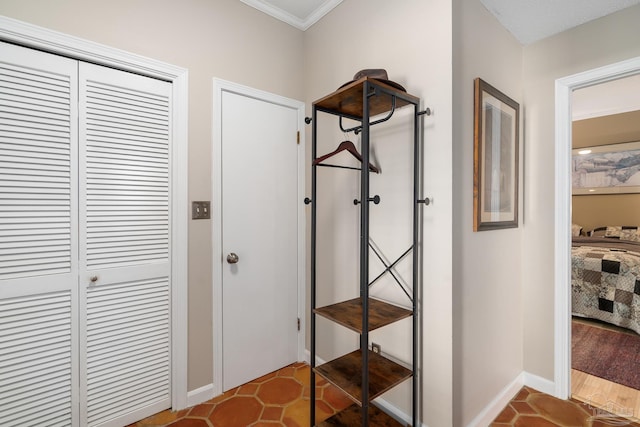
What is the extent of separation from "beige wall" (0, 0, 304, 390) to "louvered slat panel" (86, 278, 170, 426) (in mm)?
171

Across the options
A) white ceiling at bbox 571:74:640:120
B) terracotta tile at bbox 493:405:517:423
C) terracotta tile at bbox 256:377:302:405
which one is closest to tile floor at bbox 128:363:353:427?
terracotta tile at bbox 256:377:302:405

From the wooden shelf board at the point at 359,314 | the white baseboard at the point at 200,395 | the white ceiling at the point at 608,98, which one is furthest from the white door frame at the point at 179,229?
the white ceiling at the point at 608,98

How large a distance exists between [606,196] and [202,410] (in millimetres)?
6609

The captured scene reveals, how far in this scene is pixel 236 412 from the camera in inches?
70.3

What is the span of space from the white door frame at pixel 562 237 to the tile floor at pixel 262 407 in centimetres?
143

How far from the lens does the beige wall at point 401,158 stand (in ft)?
4.77

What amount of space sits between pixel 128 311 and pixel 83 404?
1.60 ft

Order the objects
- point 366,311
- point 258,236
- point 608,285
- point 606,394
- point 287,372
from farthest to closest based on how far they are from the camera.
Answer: point 608,285
point 287,372
point 258,236
point 606,394
point 366,311

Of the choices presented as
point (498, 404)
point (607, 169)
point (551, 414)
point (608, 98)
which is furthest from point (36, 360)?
point (607, 169)

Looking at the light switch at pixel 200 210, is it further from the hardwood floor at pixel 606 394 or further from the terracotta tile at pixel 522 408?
the hardwood floor at pixel 606 394

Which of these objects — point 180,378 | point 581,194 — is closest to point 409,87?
point 180,378

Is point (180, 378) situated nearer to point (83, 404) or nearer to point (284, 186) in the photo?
point (83, 404)

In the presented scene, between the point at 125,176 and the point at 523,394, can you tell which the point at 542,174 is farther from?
the point at 125,176

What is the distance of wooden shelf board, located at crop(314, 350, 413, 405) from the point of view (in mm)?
1350
